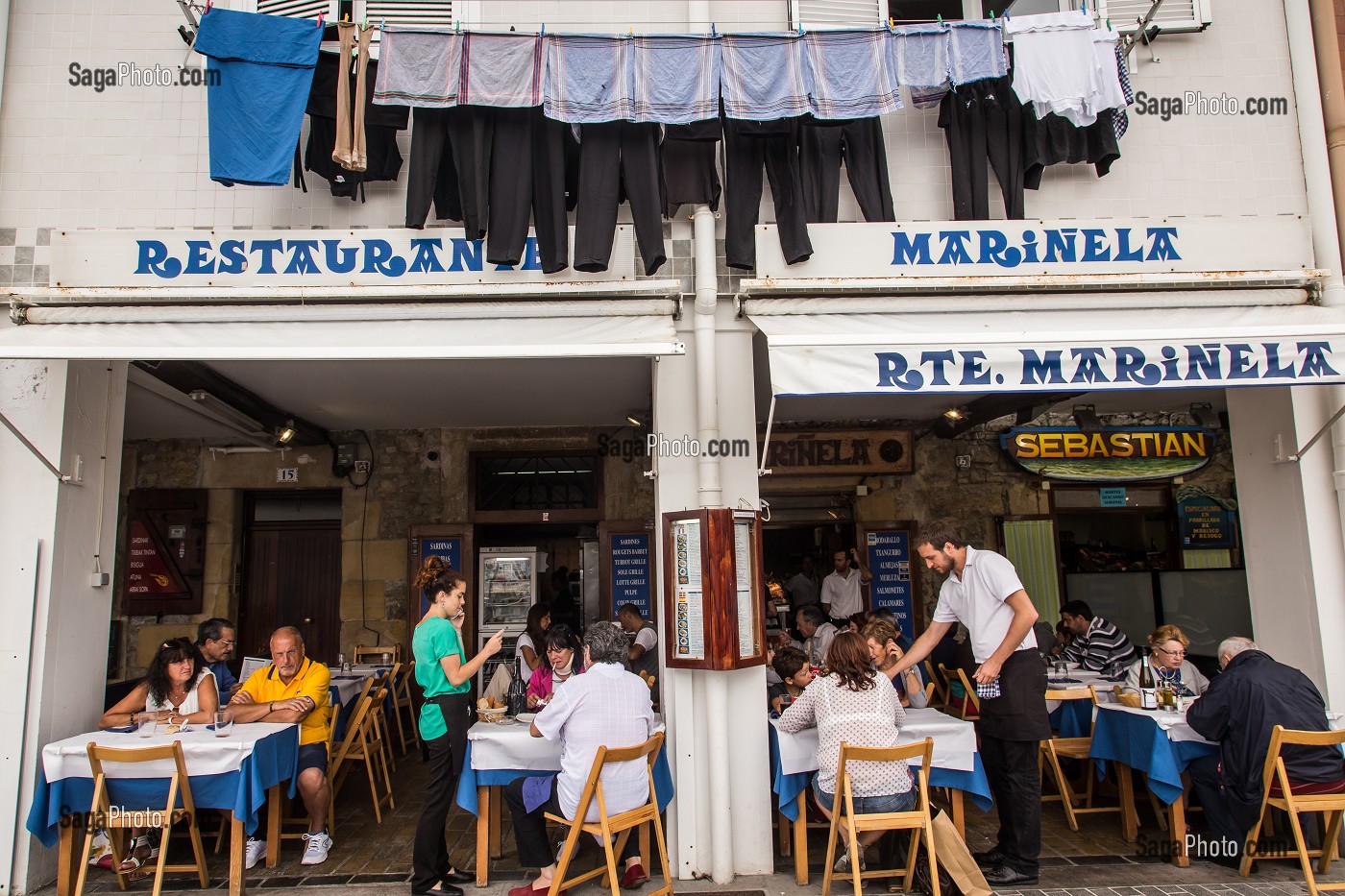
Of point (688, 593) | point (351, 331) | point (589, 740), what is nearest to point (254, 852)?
point (589, 740)

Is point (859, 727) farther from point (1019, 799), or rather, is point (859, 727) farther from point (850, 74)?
point (850, 74)

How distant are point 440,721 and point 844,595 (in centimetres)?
547

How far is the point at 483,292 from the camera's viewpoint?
197 inches

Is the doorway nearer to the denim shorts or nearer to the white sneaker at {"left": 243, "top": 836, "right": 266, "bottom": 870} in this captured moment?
the white sneaker at {"left": 243, "top": 836, "right": 266, "bottom": 870}

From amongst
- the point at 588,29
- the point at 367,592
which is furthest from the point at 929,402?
the point at 367,592

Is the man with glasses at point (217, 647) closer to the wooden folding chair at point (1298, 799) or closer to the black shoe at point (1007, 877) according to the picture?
the black shoe at point (1007, 877)

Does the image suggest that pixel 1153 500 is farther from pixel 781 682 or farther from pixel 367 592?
pixel 367 592

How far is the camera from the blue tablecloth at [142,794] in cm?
441

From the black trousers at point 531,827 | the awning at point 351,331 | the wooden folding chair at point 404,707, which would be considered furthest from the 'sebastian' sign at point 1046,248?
the wooden folding chair at point 404,707

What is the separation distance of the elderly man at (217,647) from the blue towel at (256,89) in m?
2.85

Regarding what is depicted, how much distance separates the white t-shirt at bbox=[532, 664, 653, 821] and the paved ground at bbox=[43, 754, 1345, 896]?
74cm

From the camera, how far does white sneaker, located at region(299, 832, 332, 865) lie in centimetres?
494

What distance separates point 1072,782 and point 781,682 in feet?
7.37

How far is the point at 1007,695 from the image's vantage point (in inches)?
177
